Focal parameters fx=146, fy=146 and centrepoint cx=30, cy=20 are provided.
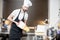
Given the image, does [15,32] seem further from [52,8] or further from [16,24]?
[52,8]

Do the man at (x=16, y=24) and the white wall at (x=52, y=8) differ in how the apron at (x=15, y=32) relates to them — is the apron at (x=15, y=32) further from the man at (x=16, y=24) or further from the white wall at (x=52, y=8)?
the white wall at (x=52, y=8)

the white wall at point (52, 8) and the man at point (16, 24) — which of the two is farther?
the white wall at point (52, 8)

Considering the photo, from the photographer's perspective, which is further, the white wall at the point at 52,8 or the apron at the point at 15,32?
the white wall at the point at 52,8

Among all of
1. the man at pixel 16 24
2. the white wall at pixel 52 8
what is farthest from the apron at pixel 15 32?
the white wall at pixel 52 8

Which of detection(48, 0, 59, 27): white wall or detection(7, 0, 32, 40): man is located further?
detection(48, 0, 59, 27): white wall

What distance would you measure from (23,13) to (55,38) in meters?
0.58

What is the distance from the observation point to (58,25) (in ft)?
7.28

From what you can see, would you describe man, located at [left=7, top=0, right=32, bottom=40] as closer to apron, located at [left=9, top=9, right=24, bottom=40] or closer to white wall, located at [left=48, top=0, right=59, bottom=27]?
apron, located at [left=9, top=9, right=24, bottom=40]

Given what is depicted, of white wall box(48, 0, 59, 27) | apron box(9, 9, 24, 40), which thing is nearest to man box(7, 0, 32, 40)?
apron box(9, 9, 24, 40)

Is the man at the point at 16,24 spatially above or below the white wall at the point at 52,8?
below

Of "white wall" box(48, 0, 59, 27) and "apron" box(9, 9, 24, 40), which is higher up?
"white wall" box(48, 0, 59, 27)

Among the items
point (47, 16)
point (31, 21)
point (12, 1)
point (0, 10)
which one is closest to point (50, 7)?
point (47, 16)

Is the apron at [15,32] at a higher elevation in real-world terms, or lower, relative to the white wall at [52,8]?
lower

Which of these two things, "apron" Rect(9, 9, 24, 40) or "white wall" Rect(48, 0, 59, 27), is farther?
"white wall" Rect(48, 0, 59, 27)
